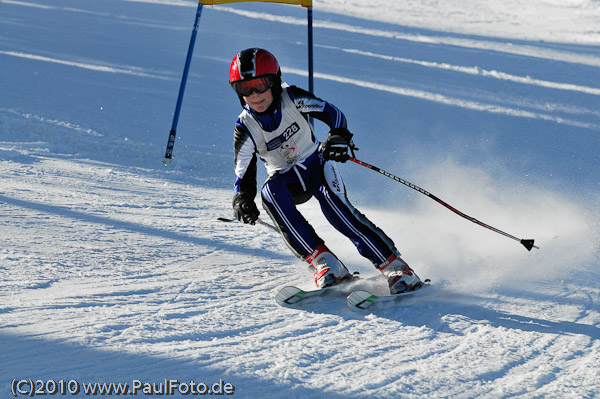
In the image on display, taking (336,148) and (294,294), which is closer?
(294,294)

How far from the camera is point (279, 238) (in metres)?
5.16

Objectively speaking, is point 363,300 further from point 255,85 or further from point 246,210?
point 255,85

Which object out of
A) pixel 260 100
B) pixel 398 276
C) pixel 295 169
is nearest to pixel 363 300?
pixel 398 276

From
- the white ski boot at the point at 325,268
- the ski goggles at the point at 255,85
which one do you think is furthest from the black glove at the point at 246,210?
the ski goggles at the point at 255,85

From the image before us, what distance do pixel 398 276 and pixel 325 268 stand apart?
0.44m

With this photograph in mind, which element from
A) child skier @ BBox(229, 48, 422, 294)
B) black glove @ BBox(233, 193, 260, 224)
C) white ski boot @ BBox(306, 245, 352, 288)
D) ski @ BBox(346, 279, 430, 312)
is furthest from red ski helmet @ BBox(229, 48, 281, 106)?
ski @ BBox(346, 279, 430, 312)

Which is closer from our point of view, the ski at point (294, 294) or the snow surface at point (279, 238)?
the snow surface at point (279, 238)

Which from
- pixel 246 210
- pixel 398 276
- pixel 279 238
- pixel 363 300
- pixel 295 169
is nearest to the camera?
pixel 363 300

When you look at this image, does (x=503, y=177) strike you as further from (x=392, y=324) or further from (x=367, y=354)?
(x=367, y=354)

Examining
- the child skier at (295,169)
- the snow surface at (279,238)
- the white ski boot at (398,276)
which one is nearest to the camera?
the snow surface at (279,238)

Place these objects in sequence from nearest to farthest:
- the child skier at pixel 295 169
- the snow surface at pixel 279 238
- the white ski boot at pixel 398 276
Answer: the snow surface at pixel 279 238 → the white ski boot at pixel 398 276 → the child skier at pixel 295 169

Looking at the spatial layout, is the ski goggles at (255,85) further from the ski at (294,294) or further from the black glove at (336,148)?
the ski at (294,294)

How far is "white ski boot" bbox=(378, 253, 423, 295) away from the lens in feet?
12.7

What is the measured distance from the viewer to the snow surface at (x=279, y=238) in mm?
2977
